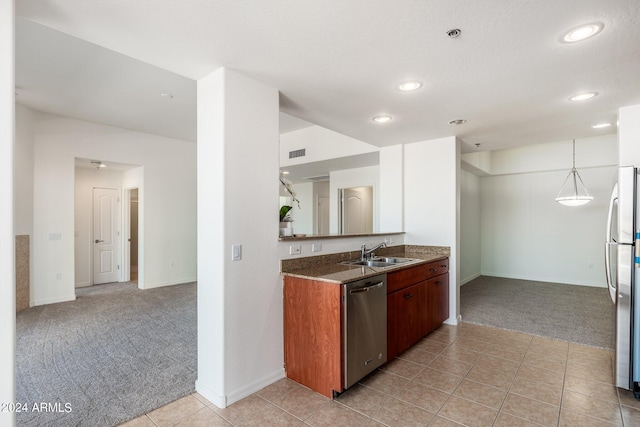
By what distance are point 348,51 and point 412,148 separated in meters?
2.61

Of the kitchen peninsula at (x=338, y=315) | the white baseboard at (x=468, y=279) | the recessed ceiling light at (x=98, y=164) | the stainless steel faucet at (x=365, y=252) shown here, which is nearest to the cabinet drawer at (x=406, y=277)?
the kitchen peninsula at (x=338, y=315)

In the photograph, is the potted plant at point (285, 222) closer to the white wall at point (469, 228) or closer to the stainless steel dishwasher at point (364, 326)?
the stainless steel dishwasher at point (364, 326)

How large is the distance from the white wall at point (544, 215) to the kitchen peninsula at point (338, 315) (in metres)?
4.05

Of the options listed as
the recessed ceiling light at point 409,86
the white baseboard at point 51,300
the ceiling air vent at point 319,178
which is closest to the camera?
the recessed ceiling light at point 409,86

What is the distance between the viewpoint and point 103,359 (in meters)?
2.97

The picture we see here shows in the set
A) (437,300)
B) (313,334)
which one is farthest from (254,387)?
(437,300)

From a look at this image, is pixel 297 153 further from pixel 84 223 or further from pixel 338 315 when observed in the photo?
pixel 84 223

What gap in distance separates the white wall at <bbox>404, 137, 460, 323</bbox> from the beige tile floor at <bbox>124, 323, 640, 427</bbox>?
1.26 metres

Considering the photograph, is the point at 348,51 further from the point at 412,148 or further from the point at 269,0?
the point at 412,148

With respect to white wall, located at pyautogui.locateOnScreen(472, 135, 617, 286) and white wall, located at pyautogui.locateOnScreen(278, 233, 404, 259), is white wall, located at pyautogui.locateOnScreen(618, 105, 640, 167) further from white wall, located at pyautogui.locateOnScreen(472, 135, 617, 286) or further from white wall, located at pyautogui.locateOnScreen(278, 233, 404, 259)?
white wall, located at pyautogui.locateOnScreen(472, 135, 617, 286)

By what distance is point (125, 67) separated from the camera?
324 cm

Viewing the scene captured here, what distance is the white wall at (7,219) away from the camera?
1.42m

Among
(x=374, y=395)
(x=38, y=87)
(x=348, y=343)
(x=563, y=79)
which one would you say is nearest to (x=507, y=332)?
(x=374, y=395)

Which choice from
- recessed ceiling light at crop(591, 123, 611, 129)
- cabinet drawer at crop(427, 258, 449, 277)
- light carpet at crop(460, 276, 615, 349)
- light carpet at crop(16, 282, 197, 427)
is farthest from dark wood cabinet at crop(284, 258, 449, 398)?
recessed ceiling light at crop(591, 123, 611, 129)
